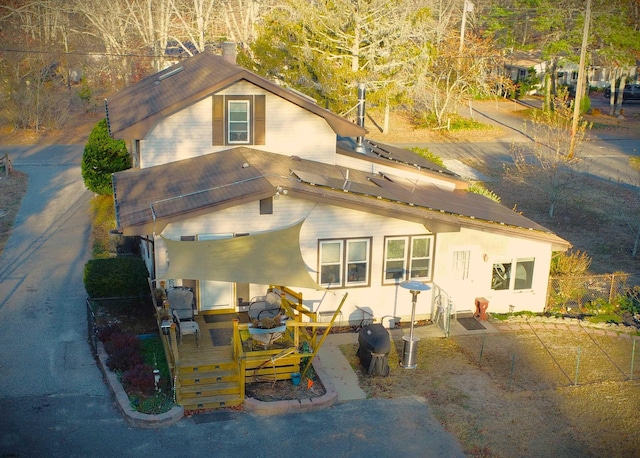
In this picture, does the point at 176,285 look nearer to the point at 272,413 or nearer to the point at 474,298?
the point at 272,413

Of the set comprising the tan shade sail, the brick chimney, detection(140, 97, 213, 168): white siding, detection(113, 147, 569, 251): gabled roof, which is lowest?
the tan shade sail

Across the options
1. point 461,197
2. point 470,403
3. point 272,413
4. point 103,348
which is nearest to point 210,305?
point 103,348

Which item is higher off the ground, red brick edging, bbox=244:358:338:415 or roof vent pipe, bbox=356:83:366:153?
roof vent pipe, bbox=356:83:366:153

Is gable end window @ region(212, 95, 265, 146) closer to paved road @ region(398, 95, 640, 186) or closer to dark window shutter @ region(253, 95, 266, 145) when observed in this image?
dark window shutter @ region(253, 95, 266, 145)

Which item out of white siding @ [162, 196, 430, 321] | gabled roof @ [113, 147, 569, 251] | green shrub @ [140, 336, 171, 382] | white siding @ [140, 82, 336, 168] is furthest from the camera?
white siding @ [140, 82, 336, 168]

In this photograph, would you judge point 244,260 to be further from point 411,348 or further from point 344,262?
point 411,348

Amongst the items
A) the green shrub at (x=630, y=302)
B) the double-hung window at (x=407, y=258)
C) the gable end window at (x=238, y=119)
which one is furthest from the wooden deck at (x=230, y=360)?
the green shrub at (x=630, y=302)

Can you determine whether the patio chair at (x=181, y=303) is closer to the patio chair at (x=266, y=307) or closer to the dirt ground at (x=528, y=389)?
the patio chair at (x=266, y=307)

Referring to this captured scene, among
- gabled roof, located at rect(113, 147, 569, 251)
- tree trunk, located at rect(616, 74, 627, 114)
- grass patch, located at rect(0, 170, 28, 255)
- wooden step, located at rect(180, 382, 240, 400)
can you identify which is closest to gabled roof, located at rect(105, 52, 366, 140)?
gabled roof, located at rect(113, 147, 569, 251)
